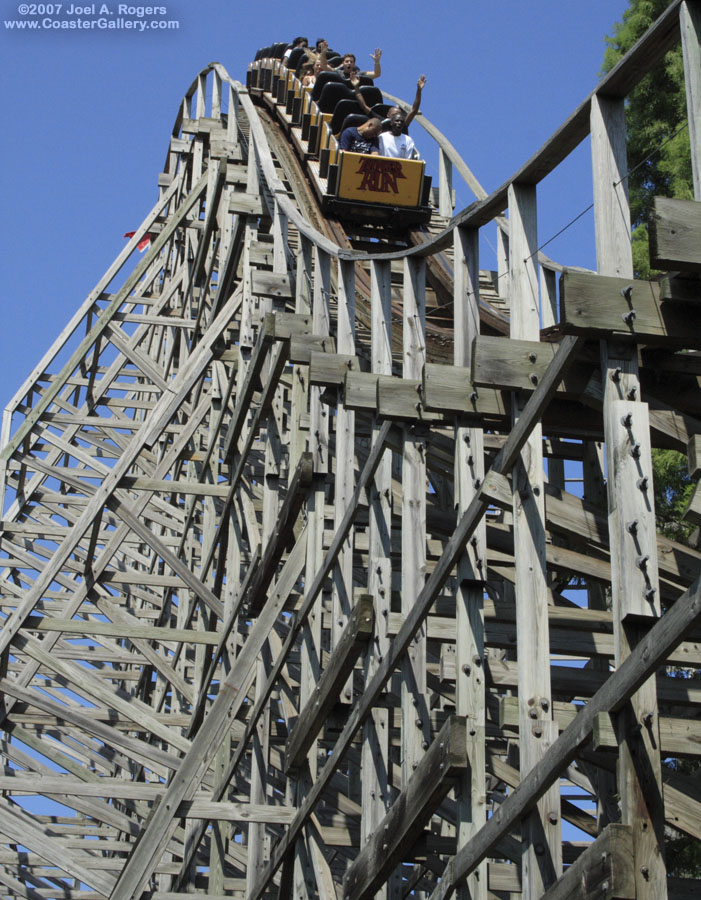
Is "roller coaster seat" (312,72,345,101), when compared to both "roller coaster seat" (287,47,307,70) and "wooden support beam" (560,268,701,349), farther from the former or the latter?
"wooden support beam" (560,268,701,349)

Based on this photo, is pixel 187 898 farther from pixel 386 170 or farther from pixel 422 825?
pixel 386 170

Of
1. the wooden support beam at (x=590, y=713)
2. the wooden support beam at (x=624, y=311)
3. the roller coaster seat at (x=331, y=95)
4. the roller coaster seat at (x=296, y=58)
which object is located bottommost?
the wooden support beam at (x=590, y=713)

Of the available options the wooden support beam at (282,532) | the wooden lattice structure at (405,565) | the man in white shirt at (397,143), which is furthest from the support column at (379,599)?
→ the man in white shirt at (397,143)

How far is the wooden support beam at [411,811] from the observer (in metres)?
5.38

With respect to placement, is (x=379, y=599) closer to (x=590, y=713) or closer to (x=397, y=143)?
(x=590, y=713)

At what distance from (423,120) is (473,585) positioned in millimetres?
10822

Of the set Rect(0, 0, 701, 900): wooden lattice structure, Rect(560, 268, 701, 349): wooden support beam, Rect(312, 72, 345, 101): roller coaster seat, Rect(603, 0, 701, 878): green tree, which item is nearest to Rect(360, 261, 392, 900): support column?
Rect(0, 0, 701, 900): wooden lattice structure

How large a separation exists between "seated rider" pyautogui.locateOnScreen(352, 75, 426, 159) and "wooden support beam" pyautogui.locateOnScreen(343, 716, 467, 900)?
32.2 ft

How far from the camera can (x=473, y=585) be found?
5914 millimetres

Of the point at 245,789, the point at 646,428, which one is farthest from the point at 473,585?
the point at 245,789

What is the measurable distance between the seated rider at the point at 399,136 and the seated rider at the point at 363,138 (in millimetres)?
95

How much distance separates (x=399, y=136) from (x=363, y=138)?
1.45 ft

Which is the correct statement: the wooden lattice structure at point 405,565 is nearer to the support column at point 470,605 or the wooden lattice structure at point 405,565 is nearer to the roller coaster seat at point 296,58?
the support column at point 470,605

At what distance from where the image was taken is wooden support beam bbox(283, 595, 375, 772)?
689 cm
